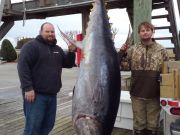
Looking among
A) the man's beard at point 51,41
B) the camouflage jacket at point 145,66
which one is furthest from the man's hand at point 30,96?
the camouflage jacket at point 145,66

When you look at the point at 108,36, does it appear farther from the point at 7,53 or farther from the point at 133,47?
the point at 7,53

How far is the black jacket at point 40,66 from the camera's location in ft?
13.1

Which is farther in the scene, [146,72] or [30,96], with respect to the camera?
[146,72]

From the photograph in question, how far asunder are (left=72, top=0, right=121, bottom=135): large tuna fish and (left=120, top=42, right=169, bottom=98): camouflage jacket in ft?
3.79

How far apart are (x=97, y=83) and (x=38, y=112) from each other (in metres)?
1.49

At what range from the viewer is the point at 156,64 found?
4223mm

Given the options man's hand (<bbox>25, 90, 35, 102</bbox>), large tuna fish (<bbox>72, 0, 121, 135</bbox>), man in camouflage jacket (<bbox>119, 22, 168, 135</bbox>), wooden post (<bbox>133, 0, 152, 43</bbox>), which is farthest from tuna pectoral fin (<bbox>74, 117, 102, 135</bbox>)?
wooden post (<bbox>133, 0, 152, 43</bbox>)

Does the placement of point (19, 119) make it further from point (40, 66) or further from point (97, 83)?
point (97, 83)

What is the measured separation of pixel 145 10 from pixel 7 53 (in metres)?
26.7

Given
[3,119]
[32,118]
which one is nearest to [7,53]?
[3,119]

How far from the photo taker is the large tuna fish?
109 inches

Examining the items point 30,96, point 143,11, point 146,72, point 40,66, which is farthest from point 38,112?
point 143,11

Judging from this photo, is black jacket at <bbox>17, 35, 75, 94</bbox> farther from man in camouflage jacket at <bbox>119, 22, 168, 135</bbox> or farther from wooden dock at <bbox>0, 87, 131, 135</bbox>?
wooden dock at <bbox>0, 87, 131, 135</bbox>

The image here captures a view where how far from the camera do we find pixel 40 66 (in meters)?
4.11
